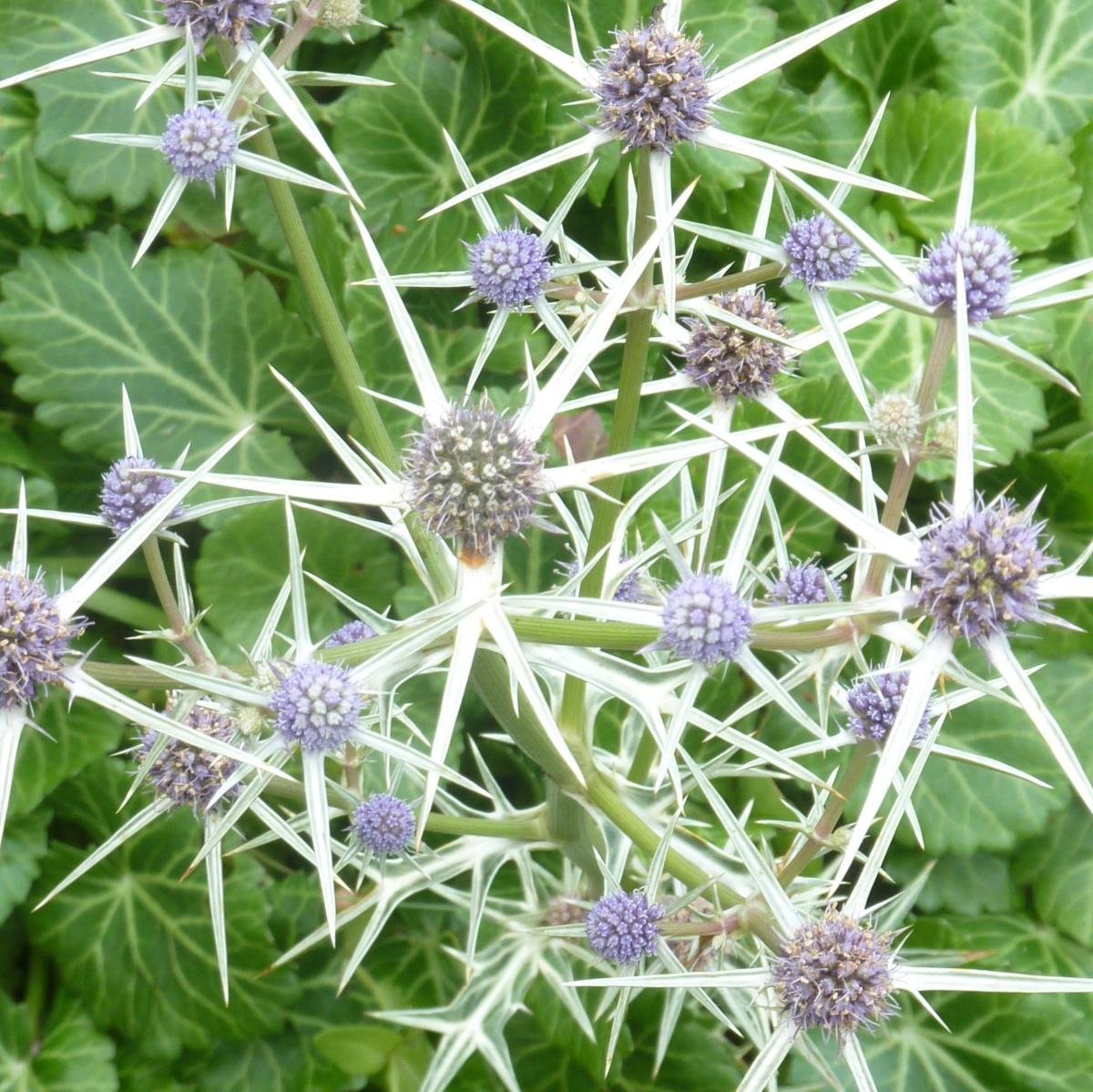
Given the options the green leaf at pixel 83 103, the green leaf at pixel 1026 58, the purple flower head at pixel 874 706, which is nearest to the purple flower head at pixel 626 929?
the purple flower head at pixel 874 706

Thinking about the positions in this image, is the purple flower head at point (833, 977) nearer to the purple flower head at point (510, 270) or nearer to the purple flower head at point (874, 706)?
the purple flower head at point (874, 706)

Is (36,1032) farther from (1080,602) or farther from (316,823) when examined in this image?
(1080,602)

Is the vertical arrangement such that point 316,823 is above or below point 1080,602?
below

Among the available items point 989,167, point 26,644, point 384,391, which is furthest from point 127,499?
point 989,167

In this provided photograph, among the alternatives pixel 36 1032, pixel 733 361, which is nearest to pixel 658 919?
pixel 733 361

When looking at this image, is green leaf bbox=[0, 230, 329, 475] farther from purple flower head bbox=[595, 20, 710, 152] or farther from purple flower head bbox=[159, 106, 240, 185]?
purple flower head bbox=[595, 20, 710, 152]
